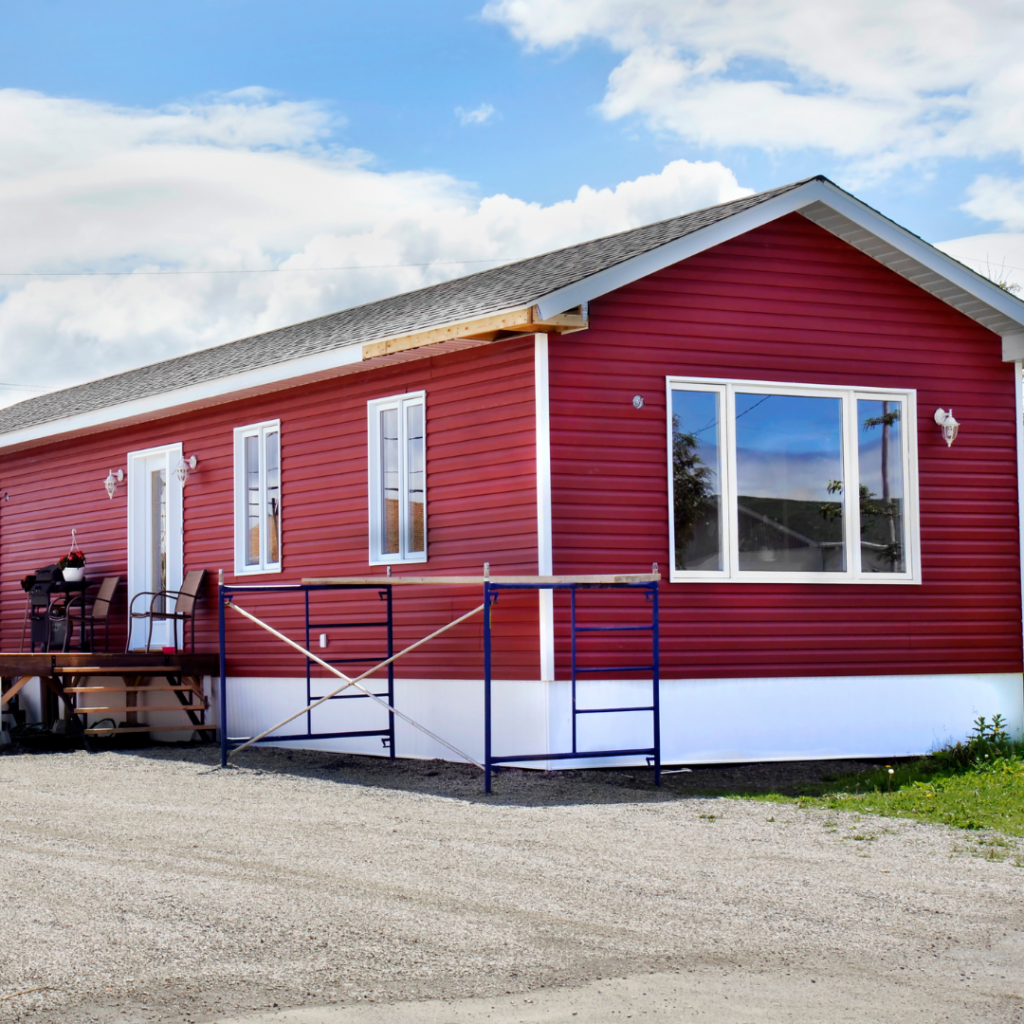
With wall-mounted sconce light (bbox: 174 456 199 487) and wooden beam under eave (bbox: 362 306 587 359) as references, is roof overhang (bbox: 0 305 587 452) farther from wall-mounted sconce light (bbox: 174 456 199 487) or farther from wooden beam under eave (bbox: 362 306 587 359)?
wall-mounted sconce light (bbox: 174 456 199 487)

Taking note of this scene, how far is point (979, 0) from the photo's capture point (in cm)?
1232

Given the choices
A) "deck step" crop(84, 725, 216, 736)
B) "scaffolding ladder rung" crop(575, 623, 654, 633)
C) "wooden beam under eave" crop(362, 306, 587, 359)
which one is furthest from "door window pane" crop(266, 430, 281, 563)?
"scaffolding ladder rung" crop(575, 623, 654, 633)

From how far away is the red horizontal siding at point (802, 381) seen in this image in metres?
9.91

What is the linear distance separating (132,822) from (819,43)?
1216cm

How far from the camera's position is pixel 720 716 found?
33.4 feet

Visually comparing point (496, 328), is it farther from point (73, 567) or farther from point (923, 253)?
point (73, 567)

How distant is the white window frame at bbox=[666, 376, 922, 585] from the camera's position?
1027cm

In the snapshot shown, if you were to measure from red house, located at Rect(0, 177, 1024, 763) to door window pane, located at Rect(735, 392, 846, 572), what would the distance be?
21mm

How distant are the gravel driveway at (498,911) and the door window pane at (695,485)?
229 cm

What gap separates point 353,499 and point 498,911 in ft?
21.9

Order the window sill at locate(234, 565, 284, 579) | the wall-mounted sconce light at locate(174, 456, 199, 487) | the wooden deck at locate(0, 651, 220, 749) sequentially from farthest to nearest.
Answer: the wall-mounted sconce light at locate(174, 456, 199, 487)
the window sill at locate(234, 565, 284, 579)
the wooden deck at locate(0, 651, 220, 749)

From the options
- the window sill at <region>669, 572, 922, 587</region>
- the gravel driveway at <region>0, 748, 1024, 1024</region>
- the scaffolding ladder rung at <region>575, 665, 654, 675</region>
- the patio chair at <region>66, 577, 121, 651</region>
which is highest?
the window sill at <region>669, 572, 922, 587</region>

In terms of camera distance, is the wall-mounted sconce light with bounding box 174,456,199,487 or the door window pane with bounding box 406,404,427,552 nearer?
the door window pane with bounding box 406,404,427,552

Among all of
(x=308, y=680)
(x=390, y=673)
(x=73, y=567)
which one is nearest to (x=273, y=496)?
(x=308, y=680)
